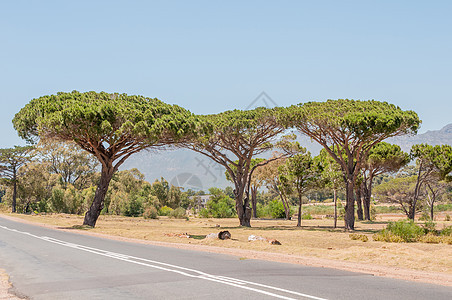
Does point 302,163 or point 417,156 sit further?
point 417,156

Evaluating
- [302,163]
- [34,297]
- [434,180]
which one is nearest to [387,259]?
[34,297]

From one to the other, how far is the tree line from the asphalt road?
1474 cm

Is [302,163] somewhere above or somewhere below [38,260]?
above

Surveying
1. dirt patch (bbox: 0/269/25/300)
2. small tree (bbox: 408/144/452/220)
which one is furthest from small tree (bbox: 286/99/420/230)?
dirt patch (bbox: 0/269/25/300)

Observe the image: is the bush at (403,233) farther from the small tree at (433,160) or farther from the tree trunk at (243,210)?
the small tree at (433,160)

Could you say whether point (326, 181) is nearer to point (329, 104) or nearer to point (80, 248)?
point (329, 104)

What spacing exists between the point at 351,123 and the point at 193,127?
11718mm

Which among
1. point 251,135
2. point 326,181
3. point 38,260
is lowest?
point 38,260

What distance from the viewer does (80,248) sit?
16.1 m

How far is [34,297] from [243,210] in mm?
30416

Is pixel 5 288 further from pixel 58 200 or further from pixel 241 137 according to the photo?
pixel 58 200

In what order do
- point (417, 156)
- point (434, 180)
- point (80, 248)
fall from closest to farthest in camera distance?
point (80, 248) < point (417, 156) < point (434, 180)

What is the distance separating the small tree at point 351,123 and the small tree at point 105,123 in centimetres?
960

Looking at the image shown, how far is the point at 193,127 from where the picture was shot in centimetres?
3048
